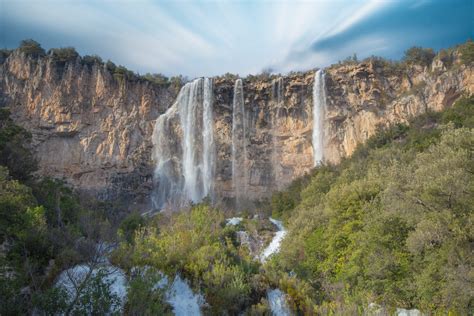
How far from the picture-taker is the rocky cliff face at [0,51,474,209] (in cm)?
3888

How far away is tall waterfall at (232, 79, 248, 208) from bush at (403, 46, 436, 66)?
1628 centimetres

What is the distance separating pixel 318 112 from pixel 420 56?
1035 cm

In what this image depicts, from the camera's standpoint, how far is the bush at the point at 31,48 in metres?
40.8

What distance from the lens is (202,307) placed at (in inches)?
621

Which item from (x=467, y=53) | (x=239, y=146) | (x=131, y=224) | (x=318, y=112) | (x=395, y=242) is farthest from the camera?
(x=239, y=146)

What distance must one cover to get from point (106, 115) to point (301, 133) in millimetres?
19837

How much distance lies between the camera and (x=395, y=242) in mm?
16953

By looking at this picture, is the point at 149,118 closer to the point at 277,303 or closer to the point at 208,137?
the point at 208,137

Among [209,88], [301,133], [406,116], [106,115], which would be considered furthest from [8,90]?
[406,116]

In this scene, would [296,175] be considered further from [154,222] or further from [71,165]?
[71,165]

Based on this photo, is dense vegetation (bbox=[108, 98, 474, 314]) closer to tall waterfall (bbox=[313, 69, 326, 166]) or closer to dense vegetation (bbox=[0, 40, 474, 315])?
dense vegetation (bbox=[0, 40, 474, 315])

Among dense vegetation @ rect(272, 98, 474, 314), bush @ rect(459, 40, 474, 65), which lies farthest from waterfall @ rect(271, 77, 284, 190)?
dense vegetation @ rect(272, 98, 474, 314)

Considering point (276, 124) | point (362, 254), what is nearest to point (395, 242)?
point (362, 254)

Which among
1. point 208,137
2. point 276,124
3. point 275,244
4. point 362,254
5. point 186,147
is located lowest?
point 275,244
